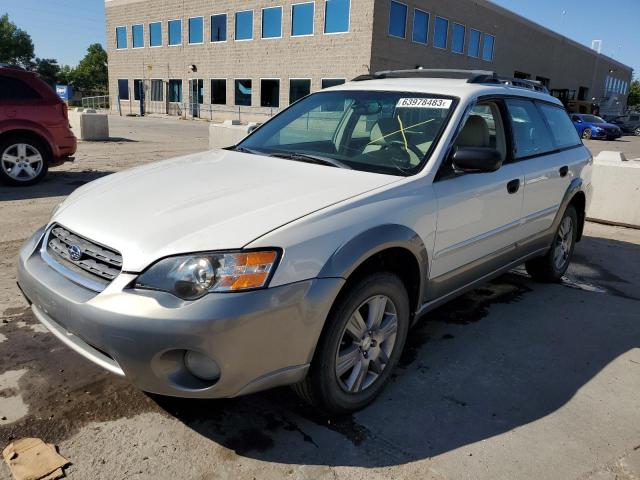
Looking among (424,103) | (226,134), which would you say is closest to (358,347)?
(424,103)

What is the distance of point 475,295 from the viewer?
15.2 feet

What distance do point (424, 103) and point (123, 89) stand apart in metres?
42.3

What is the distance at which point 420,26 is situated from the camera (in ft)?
97.6

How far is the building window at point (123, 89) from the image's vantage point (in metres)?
40.9

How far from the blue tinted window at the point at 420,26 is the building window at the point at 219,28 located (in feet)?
39.0

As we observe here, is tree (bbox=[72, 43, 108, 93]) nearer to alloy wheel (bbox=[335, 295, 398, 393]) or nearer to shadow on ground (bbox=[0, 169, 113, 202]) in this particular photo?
shadow on ground (bbox=[0, 169, 113, 202])

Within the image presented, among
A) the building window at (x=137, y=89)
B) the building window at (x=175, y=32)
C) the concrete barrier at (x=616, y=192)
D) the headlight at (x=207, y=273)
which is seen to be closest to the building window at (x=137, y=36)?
the building window at (x=137, y=89)

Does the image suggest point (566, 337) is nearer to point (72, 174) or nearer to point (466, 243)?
point (466, 243)

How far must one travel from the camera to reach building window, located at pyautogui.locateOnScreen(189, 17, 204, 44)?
3453 cm

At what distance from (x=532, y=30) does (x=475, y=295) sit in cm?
4286

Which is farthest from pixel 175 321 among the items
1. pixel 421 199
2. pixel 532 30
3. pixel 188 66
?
pixel 532 30

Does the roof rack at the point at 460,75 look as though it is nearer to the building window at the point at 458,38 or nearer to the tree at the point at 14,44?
the building window at the point at 458,38

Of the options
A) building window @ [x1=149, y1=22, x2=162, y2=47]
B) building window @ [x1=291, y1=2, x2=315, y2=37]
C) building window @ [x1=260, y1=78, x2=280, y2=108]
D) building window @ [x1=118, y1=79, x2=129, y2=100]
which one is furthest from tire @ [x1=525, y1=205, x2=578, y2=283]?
building window @ [x1=118, y1=79, x2=129, y2=100]

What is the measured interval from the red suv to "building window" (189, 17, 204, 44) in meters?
28.9
